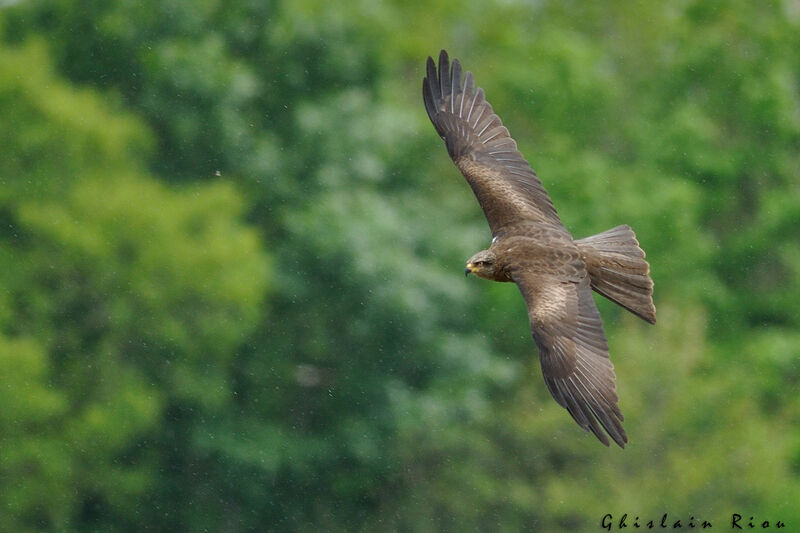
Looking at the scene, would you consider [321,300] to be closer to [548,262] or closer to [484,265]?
[484,265]

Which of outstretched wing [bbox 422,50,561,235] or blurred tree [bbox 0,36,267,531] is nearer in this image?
outstretched wing [bbox 422,50,561,235]

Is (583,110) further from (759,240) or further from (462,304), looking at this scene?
(462,304)

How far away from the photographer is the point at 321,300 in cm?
3222

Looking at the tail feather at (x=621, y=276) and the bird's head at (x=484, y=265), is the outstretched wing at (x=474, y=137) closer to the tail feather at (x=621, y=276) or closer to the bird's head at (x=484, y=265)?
the bird's head at (x=484, y=265)

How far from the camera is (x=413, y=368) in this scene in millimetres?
31891

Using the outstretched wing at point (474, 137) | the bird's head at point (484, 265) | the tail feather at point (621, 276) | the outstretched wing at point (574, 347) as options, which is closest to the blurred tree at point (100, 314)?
the outstretched wing at point (474, 137)

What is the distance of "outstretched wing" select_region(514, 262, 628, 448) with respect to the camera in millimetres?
10352

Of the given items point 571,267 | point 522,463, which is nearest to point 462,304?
point 522,463

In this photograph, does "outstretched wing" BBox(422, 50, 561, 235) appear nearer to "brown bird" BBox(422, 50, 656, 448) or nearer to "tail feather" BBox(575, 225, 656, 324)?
"brown bird" BBox(422, 50, 656, 448)

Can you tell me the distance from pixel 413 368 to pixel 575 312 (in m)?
21.0

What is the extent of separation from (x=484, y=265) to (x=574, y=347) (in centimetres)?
136

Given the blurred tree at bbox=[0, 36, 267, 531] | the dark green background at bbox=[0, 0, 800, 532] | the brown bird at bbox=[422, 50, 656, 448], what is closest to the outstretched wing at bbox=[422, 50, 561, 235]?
the brown bird at bbox=[422, 50, 656, 448]

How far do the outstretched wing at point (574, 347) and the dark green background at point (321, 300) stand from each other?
1714 cm

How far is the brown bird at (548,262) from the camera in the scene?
414 inches
